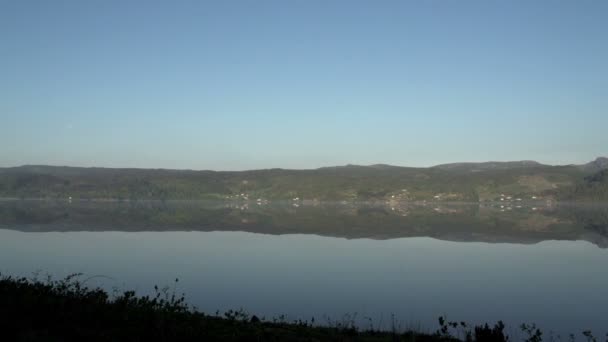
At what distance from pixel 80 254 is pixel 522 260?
105 feet

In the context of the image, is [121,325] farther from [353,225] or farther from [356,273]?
[353,225]

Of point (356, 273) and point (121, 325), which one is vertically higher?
point (121, 325)

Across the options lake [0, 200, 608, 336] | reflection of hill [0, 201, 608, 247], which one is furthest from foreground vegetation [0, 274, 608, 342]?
reflection of hill [0, 201, 608, 247]

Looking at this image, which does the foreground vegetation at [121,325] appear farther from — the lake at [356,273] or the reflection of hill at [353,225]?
the reflection of hill at [353,225]

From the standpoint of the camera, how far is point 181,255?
37.2m

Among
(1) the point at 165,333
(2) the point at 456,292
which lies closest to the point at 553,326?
(2) the point at 456,292

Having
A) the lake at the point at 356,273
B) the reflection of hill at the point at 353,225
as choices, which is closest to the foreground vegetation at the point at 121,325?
the lake at the point at 356,273

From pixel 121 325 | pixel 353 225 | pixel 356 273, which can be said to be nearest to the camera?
pixel 121 325

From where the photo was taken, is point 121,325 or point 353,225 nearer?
point 121,325

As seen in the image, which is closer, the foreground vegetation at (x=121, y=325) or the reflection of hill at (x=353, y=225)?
the foreground vegetation at (x=121, y=325)

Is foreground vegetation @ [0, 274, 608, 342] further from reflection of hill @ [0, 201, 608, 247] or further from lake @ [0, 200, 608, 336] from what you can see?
reflection of hill @ [0, 201, 608, 247]

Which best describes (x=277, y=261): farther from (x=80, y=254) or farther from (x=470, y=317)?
(x=470, y=317)

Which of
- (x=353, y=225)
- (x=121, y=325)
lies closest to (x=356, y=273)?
(x=121, y=325)

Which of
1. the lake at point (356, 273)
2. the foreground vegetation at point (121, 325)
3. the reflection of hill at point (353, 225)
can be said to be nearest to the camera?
the foreground vegetation at point (121, 325)
